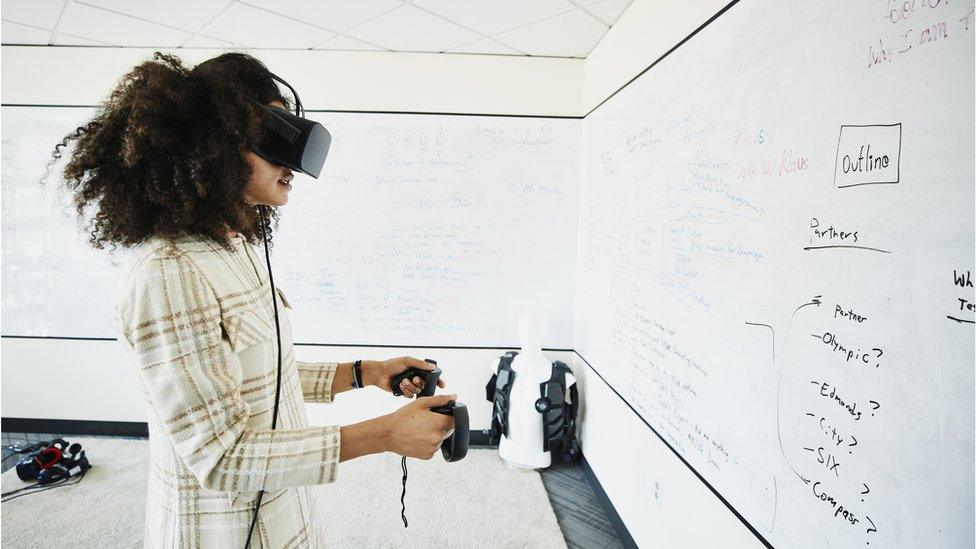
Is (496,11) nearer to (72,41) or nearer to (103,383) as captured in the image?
(72,41)

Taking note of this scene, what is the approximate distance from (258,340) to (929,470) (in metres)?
1.13

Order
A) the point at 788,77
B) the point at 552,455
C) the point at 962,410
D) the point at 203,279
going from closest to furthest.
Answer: the point at 962,410 → the point at 203,279 → the point at 788,77 → the point at 552,455

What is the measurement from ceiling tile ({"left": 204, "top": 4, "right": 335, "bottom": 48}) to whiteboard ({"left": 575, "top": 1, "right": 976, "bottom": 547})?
6.05 ft

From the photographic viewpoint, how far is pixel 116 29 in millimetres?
2367

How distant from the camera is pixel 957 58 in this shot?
0.64 m

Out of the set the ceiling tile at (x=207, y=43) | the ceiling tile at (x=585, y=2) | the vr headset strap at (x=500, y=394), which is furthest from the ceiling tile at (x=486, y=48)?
the vr headset strap at (x=500, y=394)

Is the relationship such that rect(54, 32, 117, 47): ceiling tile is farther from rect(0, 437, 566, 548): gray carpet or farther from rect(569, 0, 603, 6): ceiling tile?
rect(569, 0, 603, 6): ceiling tile

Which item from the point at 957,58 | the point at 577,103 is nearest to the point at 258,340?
the point at 957,58

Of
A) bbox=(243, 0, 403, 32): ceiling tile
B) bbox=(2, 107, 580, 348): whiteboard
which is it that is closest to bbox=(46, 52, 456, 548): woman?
bbox=(243, 0, 403, 32): ceiling tile

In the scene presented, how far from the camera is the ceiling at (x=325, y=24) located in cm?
204

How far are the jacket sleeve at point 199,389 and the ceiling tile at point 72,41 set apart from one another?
283cm

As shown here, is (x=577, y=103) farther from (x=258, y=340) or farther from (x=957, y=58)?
(x=258, y=340)

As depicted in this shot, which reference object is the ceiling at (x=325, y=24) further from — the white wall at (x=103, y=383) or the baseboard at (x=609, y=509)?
the baseboard at (x=609, y=509)

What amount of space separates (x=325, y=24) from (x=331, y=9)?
19 centimetres
